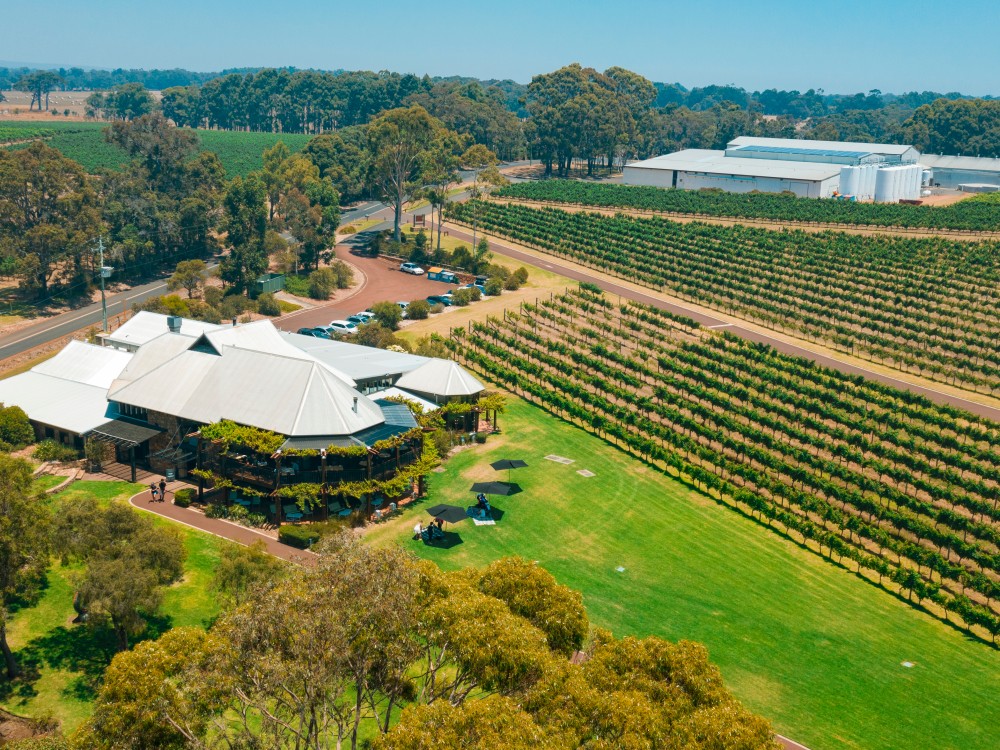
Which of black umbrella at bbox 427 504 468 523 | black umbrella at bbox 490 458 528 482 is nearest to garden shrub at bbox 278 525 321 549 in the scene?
black umbrella at bbox 427 504 468 523

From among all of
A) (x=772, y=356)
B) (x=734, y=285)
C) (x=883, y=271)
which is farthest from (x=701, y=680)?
(x=883, y=271)

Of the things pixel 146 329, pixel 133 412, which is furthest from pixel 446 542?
pixel 146 329

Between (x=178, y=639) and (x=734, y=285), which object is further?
(x=734, y=285)

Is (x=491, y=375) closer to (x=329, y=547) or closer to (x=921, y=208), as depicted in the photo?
(x=329, y=547)

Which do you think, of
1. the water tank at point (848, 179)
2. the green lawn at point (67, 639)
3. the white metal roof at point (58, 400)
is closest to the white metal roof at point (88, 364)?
the white metal roof at point (58, 400)

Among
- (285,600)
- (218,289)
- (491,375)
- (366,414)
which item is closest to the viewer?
(285,600)

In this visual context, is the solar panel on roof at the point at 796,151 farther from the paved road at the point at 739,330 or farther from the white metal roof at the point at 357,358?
the white metal roof at the point at 357,358

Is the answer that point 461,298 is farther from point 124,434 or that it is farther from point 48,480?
point 48,480
